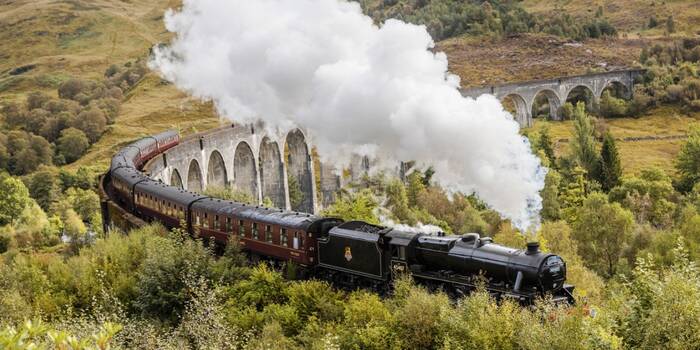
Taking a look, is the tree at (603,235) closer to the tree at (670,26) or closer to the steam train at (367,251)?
the steam train at (367,251)

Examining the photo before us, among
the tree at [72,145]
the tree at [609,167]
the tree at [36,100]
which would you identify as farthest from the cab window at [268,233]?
the tree at [36,100]

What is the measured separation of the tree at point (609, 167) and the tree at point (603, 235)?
18.2 metres

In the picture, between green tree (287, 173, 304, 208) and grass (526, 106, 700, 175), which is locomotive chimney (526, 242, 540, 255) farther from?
grass (526, 106, 700, 175)

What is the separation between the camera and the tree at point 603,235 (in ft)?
121

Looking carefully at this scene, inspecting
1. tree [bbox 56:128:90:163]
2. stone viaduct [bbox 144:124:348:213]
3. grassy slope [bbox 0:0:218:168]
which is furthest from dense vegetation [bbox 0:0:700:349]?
grassy slope [bbox 0:0:218:168]

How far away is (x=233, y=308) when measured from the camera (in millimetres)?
18250

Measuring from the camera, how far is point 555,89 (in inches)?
3807

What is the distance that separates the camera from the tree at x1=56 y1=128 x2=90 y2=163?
9219 cm

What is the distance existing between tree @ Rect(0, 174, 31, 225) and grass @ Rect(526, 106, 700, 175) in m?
51.4

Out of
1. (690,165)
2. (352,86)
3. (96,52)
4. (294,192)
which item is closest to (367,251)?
(352,86)

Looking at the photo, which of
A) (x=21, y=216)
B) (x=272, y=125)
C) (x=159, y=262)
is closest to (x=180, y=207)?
(x=159, y=262)

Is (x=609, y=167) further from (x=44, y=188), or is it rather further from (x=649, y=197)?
(x=44, y=188)

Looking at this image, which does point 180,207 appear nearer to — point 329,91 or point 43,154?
point 329,91

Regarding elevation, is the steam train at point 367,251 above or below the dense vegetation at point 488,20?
below
